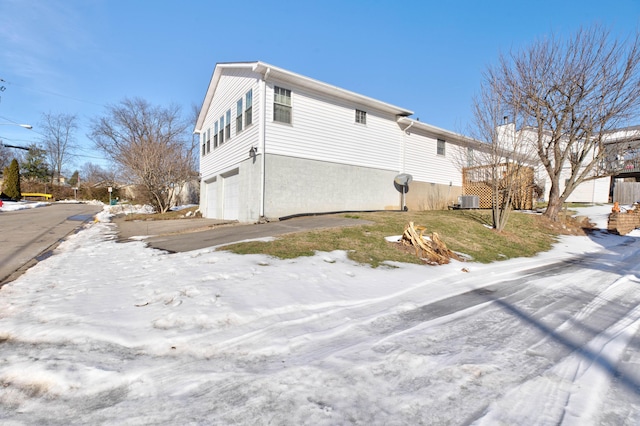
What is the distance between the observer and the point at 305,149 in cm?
1126

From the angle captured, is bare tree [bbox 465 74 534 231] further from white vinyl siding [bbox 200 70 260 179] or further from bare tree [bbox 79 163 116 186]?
bare tree [bbox 79 163 116 186]

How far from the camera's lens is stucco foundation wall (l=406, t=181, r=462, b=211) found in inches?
599

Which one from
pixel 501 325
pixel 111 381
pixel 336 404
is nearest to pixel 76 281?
pixel 111 381

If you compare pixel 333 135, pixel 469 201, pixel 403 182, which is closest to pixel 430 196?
pixel 469 201

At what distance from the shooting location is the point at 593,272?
227 inches

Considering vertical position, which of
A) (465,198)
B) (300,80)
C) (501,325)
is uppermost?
(300,80)

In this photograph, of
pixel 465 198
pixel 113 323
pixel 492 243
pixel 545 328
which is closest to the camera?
pixel 113 323

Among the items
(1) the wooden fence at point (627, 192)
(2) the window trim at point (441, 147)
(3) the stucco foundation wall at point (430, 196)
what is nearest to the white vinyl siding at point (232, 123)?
(3) the stucco foundation wall at point (430, 196)

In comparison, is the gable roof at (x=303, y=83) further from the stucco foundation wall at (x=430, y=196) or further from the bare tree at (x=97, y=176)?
the bare tree at (x=97, y=176)

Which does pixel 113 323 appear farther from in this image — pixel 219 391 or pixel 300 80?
pixel 300 80

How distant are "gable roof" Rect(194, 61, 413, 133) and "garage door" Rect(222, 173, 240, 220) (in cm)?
430

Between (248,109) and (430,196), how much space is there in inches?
415

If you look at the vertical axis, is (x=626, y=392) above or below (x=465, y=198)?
below

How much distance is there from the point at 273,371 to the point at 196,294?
1861mm
